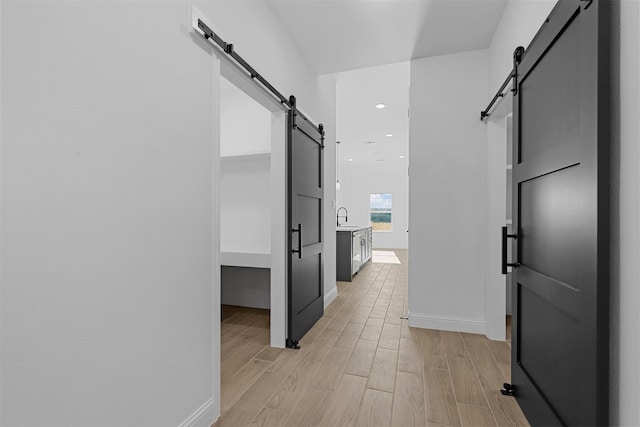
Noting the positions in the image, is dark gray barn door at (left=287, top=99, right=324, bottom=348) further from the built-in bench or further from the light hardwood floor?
the built-in bench

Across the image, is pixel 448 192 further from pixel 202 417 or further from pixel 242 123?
pixel 202 417

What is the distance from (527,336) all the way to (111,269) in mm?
2024

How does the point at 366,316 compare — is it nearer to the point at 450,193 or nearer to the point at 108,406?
the point at 450,193

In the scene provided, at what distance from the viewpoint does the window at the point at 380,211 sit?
11.7 meters

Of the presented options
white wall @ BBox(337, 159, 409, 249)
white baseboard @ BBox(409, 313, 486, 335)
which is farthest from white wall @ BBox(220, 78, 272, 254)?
white wall @ BBox(337, 159, 409, 249)

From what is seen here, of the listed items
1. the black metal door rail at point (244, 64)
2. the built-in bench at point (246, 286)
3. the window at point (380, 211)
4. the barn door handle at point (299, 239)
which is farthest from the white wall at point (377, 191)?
the barn door handle at point (299, 239)

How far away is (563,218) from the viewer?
1.29m

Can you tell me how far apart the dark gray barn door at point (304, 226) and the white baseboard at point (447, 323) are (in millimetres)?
994

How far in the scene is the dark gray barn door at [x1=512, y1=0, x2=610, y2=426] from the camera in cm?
104

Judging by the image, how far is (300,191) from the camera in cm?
280

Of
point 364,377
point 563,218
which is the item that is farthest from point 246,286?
point 563,218

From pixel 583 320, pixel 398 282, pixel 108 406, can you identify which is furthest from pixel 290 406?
pixel 398 282

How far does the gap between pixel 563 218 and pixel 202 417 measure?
1905 millimetres

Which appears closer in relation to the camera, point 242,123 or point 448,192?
point 448,192
